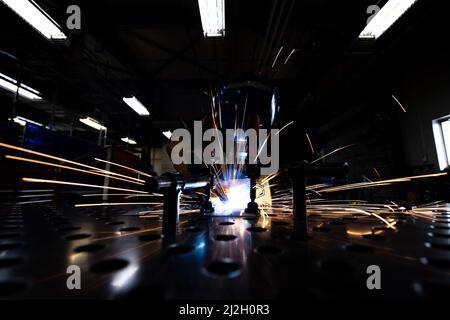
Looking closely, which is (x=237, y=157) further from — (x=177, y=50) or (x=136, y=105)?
(x=136, y=105)

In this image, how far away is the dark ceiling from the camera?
2.57 m

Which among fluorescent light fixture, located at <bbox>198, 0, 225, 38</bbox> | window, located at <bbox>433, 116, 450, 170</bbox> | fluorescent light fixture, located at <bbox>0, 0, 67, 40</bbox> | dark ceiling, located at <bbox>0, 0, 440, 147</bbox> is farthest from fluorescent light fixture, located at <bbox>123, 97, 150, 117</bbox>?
window, located at <bbox>433, 116, 450, 170</bbox>

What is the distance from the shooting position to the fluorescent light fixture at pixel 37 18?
2.16 meters

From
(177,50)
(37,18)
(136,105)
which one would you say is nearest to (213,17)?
(177,50)

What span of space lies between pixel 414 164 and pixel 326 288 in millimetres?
5056

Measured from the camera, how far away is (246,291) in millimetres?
320

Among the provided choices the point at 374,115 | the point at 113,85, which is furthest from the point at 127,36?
the point at 374,115

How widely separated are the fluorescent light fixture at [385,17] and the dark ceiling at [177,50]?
122 mm

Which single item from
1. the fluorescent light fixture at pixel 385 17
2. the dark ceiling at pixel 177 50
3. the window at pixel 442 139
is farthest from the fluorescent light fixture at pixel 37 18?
the window at pixel 442 139

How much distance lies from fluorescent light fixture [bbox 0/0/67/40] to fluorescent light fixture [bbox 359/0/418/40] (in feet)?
13.0

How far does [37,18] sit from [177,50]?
2.12 m

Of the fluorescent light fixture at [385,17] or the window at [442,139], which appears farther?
the window at [442,139]

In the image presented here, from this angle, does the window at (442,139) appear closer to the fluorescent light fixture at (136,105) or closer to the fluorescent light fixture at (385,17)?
the fluorescent light fixture at (385,17)

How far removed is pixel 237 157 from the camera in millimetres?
1220
